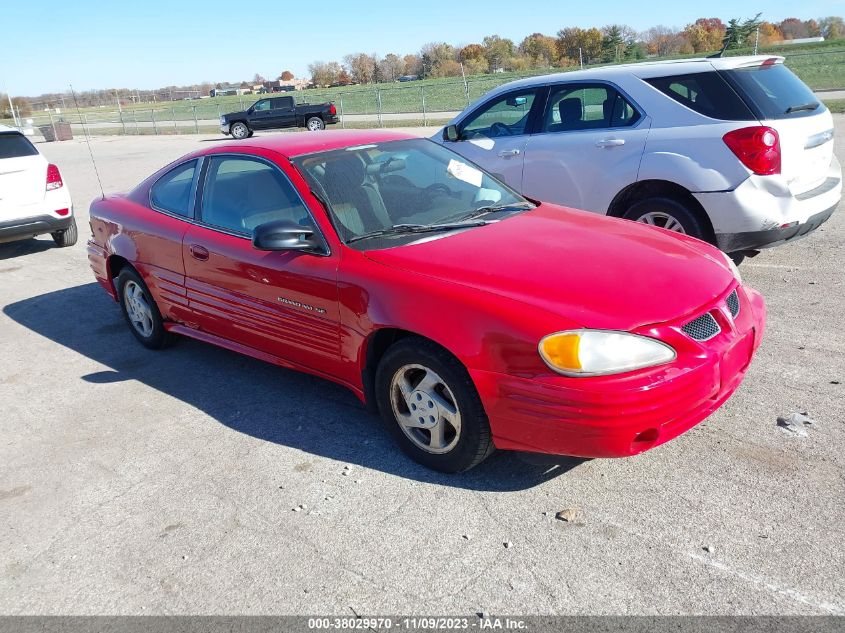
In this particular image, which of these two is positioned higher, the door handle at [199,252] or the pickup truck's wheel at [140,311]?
the door handle at [199,252]

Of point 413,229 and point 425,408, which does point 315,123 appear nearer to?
point 413,229

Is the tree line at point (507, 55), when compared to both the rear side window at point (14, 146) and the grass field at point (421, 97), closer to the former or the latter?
the grass field at point (421, 97)

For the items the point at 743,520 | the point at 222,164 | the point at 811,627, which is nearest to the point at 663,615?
the point at 811,627

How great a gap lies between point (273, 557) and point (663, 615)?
1.54m

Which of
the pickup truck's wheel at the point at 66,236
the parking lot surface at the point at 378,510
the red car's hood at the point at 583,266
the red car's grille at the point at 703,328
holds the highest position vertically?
the red car's hood at the point at 583,266

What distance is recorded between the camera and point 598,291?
10.7 ft

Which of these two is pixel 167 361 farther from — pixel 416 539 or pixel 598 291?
pixel 598 291

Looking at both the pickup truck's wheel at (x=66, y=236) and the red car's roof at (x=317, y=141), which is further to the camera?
the pickup truck's wheel at (x=66, y=236)

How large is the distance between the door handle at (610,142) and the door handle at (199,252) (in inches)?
137

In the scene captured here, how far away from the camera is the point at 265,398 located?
4.70m

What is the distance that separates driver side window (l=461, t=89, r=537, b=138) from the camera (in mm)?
7020

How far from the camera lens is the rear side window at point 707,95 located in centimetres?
571

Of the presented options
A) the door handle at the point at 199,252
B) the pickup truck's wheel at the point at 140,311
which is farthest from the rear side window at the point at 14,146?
the door handle at the point at 199,252

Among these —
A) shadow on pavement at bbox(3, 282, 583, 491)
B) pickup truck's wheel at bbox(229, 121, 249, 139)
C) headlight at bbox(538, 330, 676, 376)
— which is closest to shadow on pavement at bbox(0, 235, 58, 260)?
shadow on pavement at bbox(3, 282, 583, 491)
